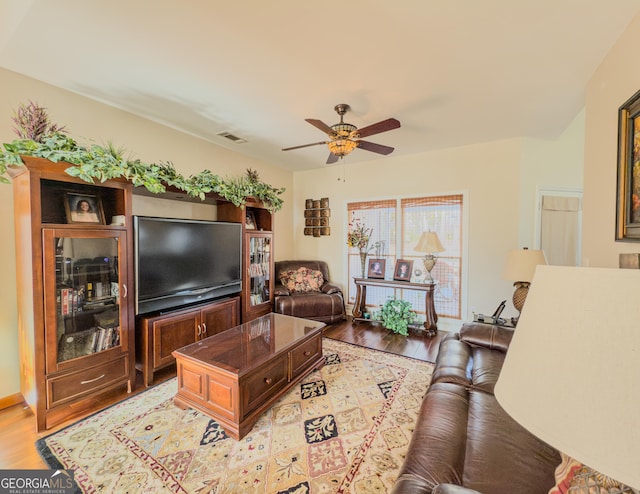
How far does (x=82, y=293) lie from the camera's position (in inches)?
90.7

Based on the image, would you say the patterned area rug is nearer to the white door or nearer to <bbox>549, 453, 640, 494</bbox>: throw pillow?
<bbox>549, 453, 640, 494</bbox>: throw pillow

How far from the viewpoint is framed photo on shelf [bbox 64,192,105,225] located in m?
2.25

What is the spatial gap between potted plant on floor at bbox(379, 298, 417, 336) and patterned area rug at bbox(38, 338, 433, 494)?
1.45m

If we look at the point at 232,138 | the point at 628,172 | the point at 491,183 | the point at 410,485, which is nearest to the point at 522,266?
the point at 628,172

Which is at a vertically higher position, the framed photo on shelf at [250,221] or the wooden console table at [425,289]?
the framed photo on shelf at [250,221]

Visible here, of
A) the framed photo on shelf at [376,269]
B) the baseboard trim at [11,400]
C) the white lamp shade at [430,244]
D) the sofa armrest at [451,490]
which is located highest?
the white lamp shade at [430,244]

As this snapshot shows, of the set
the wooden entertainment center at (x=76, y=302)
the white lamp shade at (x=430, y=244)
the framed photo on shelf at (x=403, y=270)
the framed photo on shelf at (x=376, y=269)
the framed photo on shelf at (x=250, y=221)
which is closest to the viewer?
the wooden entertainment center at (x=76, y=302)

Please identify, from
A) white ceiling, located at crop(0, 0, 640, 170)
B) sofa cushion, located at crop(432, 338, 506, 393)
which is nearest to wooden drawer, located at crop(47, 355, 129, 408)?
white ceiling, located at crop(0, 0, 640, 170)

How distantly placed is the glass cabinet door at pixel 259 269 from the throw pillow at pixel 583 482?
3.51 meters

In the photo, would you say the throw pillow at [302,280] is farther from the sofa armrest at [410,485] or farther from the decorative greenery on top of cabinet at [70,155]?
the sofa armrest at [410,485]

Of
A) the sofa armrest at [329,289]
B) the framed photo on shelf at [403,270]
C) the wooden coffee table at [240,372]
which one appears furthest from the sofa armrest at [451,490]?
the sofa armrest at [329,289]

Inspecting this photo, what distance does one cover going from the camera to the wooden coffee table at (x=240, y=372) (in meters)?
1.92

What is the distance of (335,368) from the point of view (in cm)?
288

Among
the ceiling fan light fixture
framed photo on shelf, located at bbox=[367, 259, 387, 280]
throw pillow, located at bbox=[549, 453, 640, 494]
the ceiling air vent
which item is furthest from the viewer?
framed photo on shelf, located at bbox=[367, 259, 387, 280]
